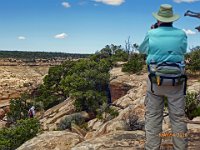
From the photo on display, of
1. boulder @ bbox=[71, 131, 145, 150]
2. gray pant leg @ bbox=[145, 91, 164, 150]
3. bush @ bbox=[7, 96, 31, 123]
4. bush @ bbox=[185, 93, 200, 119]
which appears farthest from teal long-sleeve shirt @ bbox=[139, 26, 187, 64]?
bush @ bbox=[7, 96, 31, 123]

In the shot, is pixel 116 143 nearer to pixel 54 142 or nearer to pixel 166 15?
pixel 54 142

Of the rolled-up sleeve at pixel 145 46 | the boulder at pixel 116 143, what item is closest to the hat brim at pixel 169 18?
the rolled-up sleeve at pixel 145 46

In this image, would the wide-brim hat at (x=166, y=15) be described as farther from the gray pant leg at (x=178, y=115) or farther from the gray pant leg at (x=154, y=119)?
the gray pant leg at (x=154, y=119)

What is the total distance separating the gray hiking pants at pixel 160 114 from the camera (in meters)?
6.93

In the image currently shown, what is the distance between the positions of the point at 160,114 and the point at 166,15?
1.82 m

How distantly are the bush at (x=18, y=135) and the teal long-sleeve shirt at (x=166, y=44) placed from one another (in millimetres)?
13227

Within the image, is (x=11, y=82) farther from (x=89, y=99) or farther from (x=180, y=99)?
(x=180, y=99)

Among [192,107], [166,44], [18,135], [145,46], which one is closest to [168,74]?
[166,44]

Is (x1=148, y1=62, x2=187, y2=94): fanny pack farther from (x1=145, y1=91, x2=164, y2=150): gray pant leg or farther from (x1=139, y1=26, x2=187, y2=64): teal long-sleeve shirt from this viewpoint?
(x1=145, y1=91, x2=164, y2=150): gray pant leg

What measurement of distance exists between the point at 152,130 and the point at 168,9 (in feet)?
7.28

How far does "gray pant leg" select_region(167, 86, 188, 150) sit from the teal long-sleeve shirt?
0.60 metres

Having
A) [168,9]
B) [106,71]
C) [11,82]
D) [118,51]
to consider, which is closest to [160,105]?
[168,9]

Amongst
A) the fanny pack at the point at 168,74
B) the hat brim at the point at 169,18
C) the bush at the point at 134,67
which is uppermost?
the hat brim at the point at 169,18

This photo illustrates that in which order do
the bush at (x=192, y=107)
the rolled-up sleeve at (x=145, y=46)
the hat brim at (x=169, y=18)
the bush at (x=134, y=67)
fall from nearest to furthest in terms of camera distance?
the hat brim at (x=169, y=18), the rolled-up sleeve at (x=145, y=46), the bush at (x=192, y=107), the bush at (x=134, y=67)
